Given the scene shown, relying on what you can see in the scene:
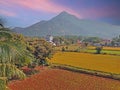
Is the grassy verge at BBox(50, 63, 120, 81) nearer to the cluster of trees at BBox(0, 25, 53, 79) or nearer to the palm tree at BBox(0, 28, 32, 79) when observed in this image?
the cluster of trees at BBox(0, 25, 53, 79)

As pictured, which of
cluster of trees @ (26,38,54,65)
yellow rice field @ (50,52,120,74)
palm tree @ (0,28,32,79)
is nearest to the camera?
palm tree @ (0,28,32,79)

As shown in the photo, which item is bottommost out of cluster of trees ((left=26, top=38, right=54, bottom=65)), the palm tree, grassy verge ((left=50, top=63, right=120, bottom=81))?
grassy verge ((left=50, top=63, right=120, bottom=81))

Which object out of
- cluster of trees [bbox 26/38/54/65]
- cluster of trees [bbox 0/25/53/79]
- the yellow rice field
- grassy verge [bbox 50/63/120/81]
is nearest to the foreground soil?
grassy verge [bbox 50/63/120/81]

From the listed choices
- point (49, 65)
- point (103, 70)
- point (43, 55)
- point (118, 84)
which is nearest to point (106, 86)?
point (118, 84)

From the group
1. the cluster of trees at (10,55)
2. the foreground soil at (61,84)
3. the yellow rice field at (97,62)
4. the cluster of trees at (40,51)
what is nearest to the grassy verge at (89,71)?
the yellow rice field at (97,62)

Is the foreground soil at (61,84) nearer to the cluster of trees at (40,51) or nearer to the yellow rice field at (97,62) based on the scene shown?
the cluster of trees at (40,51)

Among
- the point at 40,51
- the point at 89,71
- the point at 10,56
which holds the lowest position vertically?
the point at 89,71

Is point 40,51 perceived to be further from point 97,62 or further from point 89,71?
point 97,62

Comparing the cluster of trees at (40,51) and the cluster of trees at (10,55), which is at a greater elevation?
the cluster of trees at (10,55)

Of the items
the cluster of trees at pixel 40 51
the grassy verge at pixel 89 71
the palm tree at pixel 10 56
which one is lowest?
the grassy verge at pixel 89 71

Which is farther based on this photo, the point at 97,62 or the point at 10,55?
the point at 97,62

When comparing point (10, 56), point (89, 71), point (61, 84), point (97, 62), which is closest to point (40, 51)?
point (89, 71)

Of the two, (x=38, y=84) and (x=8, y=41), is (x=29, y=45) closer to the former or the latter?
(x=38, y=84)

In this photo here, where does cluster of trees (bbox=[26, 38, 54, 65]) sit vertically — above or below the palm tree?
below
